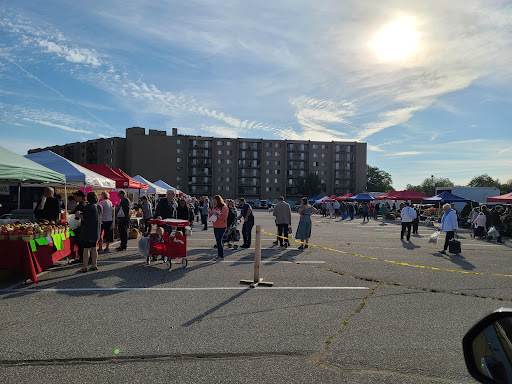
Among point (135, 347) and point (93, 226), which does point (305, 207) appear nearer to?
point (93, 226)

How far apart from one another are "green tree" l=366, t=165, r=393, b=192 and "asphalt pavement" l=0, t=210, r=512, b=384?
410ft

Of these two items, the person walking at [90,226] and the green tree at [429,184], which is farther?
the green tree at [429,184]

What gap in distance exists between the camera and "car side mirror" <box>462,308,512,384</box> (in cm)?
152

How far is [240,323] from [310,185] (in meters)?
87.4

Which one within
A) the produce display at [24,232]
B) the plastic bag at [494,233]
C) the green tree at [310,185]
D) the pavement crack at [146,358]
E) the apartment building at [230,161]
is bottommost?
the pavement crack at [146,358]

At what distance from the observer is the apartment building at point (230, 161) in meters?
89.0

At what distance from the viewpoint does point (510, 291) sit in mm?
6805

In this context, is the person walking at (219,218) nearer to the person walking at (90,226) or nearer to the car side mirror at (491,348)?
the person walking at (90,226)

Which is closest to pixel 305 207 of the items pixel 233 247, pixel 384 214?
pixel 233 247

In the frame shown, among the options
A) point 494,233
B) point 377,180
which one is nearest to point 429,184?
point 377,180

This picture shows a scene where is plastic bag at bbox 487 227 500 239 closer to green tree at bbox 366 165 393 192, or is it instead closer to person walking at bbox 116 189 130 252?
person walking at bbox 116 189 130 252

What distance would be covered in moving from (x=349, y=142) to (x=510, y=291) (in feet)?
320

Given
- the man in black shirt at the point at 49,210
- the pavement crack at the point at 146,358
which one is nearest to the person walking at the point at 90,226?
the man in black shirt at the point at 49,210

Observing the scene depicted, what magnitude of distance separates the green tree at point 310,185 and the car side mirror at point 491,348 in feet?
295
